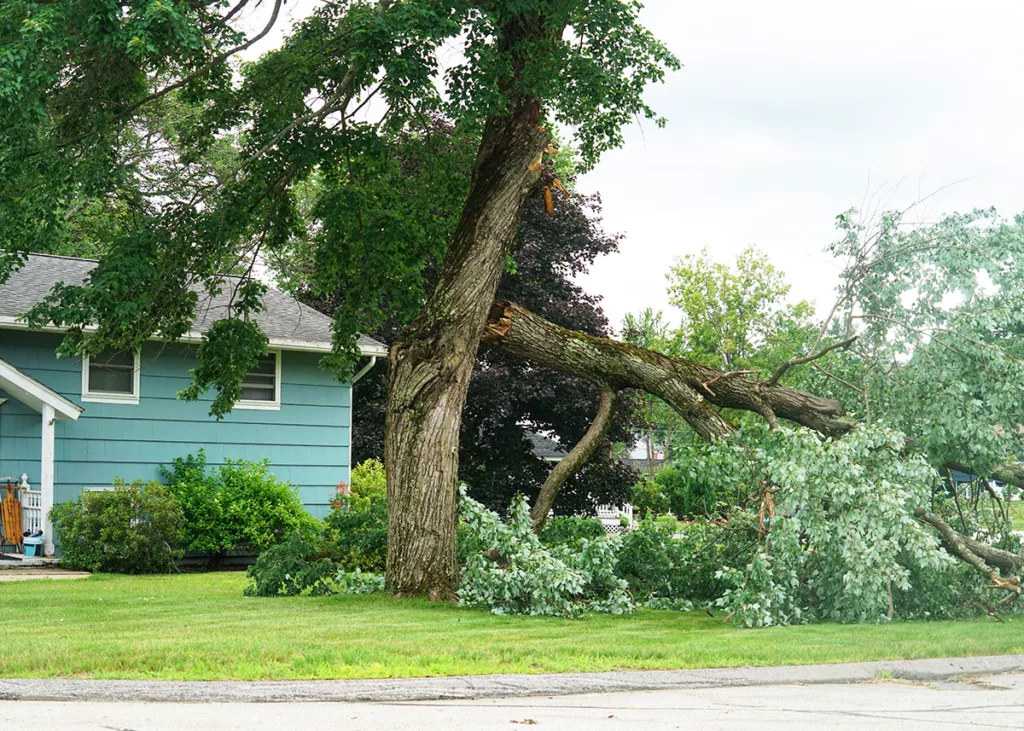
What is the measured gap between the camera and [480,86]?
11.9 metres

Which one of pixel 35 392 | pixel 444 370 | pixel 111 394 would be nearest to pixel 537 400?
pixel 111 394

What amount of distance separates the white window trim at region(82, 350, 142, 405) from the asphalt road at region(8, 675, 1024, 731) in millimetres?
13034

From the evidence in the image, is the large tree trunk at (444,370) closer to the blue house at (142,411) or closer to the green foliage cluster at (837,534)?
the green foliage cluster at (837,534)

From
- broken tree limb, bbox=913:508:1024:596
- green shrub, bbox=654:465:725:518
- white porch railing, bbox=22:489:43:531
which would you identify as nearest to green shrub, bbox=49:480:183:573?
white porch railing, bbox=22:489:43:531

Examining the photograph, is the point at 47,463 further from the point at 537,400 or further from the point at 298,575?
the point at 537,400

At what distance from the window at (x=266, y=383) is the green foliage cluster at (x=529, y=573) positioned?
29.2 feet

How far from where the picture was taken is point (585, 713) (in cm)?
655

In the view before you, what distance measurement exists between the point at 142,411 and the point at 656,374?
990 centimetres

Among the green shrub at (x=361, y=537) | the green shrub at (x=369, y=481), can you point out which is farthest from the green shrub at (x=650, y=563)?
the green shrub at (x=369, y=481)

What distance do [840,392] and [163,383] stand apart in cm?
1170

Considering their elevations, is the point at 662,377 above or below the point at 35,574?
above

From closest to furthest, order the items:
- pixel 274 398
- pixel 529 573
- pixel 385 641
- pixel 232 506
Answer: pixel 385 641, pixel 529 573, pixel 232 506, pixel 274 398

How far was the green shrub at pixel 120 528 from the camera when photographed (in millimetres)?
17344

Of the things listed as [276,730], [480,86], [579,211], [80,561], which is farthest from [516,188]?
[579,211]
